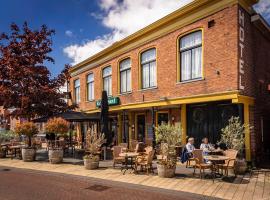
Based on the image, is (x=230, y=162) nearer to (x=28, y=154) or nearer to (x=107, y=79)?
(x=28, y=154)

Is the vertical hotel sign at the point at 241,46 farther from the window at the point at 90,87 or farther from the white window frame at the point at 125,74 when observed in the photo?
the window at the point at 90,87

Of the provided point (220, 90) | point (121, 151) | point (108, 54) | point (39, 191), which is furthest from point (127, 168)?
point (108, 54)

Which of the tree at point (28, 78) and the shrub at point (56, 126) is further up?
the tree at point (28, 78)

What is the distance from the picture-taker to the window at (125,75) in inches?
674

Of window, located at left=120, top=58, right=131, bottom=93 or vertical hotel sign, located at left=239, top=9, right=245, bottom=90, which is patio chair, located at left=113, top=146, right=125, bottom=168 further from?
window, located at left=120, top=58, right=131, bottom=93

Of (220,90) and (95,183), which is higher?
(220,90)

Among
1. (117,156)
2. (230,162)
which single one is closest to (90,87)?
(117,156)

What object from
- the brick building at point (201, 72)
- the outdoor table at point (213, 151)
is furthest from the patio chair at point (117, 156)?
the brick building at point (201, 72)

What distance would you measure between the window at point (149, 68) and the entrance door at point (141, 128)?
2201 millimetres

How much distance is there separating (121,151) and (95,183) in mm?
2811

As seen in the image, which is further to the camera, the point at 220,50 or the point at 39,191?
the point at 220,50

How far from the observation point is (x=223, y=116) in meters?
11.8

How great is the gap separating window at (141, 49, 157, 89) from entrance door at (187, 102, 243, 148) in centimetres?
284

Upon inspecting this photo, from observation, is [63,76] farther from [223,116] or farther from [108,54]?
[223,116]
